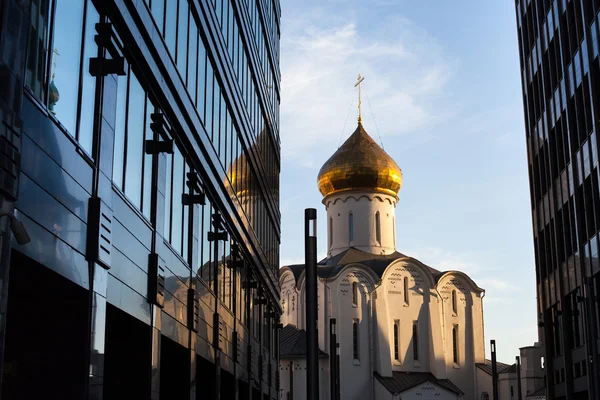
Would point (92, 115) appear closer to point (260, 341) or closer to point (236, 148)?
point (236, 148)

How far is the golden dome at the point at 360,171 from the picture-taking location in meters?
62.3

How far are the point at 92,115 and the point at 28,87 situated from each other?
2382 millimetres

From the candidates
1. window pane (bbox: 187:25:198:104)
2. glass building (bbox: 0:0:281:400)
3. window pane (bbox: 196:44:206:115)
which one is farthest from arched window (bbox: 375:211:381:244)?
window pane (bbox: 187:25:198:104)

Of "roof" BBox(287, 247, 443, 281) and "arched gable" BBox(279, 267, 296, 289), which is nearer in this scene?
"roof" BBox(287, 247, 443, 281)

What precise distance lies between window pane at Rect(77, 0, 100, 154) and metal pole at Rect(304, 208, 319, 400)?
3.45 m

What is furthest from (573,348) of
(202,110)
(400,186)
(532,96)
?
(400,186)

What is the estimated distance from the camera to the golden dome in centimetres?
6234

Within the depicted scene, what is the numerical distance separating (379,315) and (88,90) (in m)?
45.8

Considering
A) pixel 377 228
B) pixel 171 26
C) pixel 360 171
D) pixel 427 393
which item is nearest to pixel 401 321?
pixel 427 393

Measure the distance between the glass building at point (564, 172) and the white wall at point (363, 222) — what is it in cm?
2673

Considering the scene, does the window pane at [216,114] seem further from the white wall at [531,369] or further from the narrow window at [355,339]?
the narrow window at [355,339]

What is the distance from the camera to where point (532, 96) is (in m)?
34.8

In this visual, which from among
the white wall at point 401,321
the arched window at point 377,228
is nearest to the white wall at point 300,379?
the white wall at point 401,321

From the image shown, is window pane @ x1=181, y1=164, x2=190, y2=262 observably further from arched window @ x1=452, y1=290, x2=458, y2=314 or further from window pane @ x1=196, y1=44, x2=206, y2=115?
arched window @ x1=452, y1=290, x2=458, y2=314
